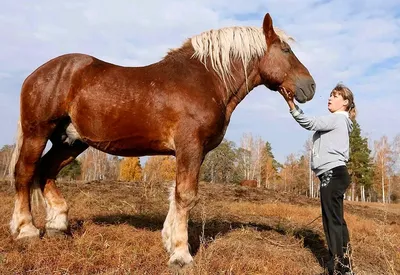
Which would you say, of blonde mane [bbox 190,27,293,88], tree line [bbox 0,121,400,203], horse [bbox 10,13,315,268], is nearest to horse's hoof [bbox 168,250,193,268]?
horse [bbox 10,13,315,268]

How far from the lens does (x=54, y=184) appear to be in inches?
201

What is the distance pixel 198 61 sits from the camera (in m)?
4.60

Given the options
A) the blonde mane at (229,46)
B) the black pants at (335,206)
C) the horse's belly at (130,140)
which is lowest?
the black pants at (335,206)

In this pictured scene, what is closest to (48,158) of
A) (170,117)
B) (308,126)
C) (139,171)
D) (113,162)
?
(170,117)

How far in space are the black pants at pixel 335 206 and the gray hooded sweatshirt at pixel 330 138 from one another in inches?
4.2

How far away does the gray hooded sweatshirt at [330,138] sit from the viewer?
13.8 ft

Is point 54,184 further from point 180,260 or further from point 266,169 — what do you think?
point 266,169

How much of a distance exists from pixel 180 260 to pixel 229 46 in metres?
2.75

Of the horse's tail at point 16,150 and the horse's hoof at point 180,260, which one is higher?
the horse's tail at point 16,150

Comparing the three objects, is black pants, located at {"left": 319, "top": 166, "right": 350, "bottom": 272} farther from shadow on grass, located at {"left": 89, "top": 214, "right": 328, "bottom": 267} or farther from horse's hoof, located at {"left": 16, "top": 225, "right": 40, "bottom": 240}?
horse's hoof, located at {"left": 16, "top": 225, "right": 40, "bottom": 240}

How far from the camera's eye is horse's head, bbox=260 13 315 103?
15.1ft

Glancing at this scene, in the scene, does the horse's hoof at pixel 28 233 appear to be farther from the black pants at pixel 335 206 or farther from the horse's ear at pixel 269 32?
the horse's ear at pixel 269 32

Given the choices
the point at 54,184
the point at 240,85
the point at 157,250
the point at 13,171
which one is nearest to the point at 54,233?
the point at 54,184

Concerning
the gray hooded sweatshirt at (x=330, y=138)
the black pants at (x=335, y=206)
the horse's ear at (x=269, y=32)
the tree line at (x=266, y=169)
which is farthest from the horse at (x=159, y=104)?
the tree line at (x=266, y=169)
